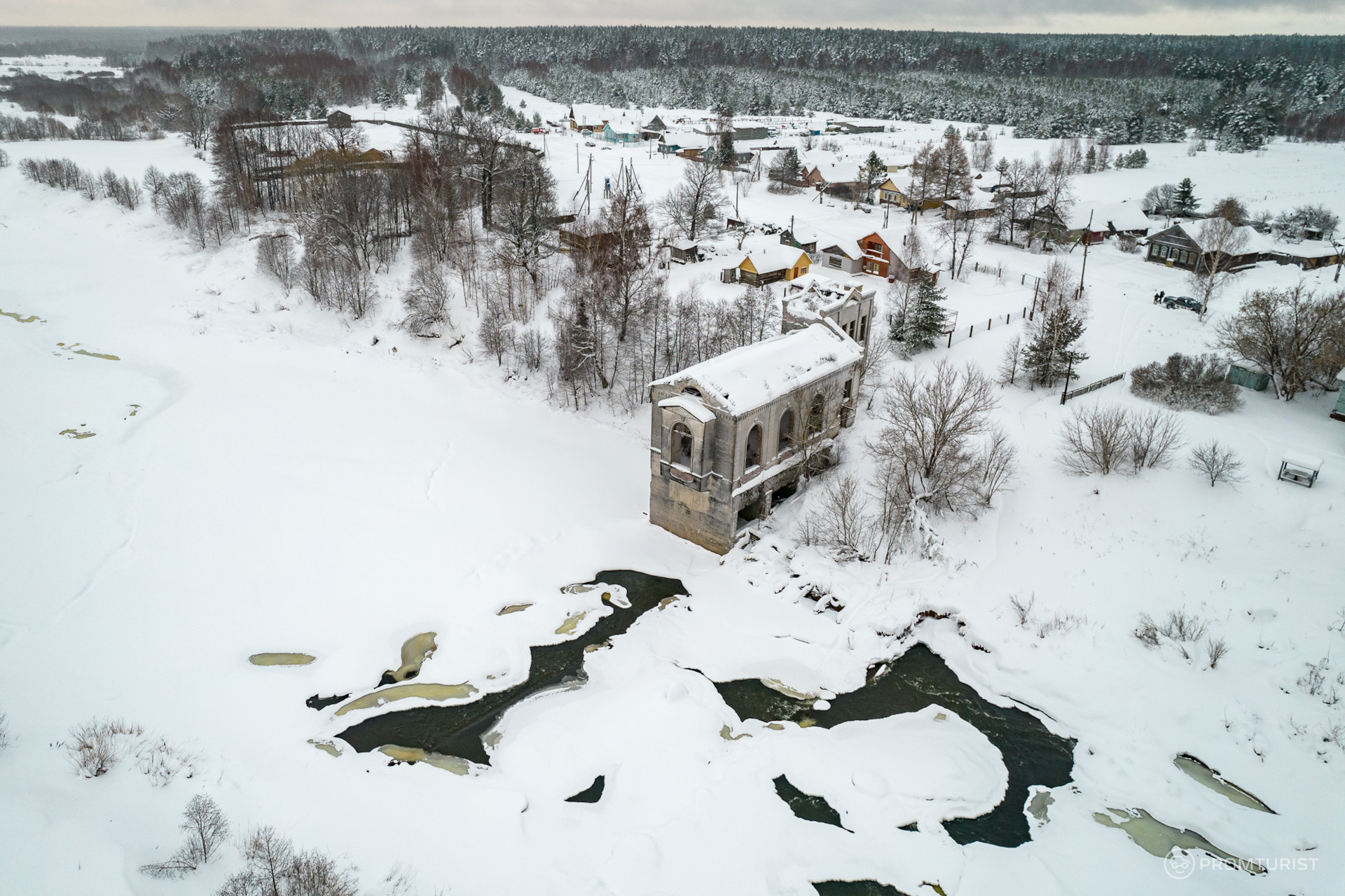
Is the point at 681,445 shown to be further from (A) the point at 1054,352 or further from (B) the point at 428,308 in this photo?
(B) the point at 428,308

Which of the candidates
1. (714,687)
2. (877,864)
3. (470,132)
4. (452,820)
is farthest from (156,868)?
(470,132)

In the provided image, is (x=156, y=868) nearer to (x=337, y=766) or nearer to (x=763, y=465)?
(x=337, y=766)

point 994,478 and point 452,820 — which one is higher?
point 994,478

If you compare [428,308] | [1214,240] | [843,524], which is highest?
[1214,240]

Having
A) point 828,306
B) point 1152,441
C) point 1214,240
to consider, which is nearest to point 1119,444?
point 1152,441

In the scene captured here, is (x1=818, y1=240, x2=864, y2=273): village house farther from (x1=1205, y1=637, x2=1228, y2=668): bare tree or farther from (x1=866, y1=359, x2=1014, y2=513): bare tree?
(x1=1205, y1=637, x2=1228, y2=668): bare tree

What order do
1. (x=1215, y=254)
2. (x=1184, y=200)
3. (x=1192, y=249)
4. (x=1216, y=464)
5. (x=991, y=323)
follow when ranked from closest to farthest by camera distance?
1. (x=1216, y=464)
2. (x=991, y=323)
3. (x=1215, y=254)
4. (x=1192, y=249)
5. (x=1184, y=200)

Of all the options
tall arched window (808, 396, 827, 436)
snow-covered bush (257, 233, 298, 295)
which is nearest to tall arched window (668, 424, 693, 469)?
tall arched window (808, 396, 827, 436)
